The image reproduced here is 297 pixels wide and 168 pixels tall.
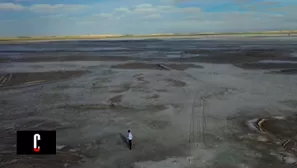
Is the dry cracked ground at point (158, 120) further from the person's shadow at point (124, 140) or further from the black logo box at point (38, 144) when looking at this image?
the black logo box at point (38, 144)

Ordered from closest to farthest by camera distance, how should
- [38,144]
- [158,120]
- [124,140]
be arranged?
[38,144] → [124,140] → [158,120]

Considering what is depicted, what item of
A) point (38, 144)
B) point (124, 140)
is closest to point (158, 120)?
point (124, 140)

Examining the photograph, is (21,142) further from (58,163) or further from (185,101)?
(185,101)

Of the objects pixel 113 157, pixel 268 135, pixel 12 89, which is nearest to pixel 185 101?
pixel 268 135

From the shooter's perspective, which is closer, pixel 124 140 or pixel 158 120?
pixel 124 140

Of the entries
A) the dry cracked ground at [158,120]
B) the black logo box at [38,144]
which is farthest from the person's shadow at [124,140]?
the black logo box at [38,144]

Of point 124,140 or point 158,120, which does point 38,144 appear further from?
point 158,120
